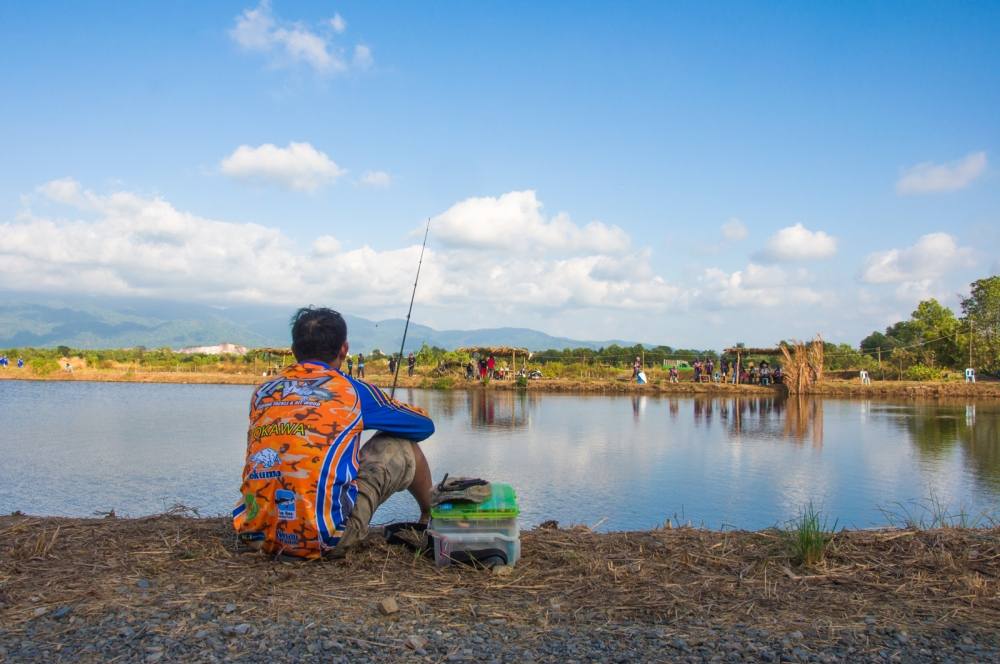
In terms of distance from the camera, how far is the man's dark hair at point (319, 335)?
12.4 ft

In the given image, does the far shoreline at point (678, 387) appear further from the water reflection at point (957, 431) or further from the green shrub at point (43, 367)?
the water reflection at point (957, 431)

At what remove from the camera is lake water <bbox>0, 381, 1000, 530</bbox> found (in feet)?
26.6

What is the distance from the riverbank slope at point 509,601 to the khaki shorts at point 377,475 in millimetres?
138

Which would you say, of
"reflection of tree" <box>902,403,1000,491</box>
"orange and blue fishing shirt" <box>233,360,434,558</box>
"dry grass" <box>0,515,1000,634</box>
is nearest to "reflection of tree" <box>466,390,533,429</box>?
"reflection of tree" <box>902,403,1000,491</box>

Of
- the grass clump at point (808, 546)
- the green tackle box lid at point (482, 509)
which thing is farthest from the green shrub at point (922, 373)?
the green tackle box lid at point (482, 509)

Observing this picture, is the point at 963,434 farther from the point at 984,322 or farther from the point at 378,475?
the point at 984,322

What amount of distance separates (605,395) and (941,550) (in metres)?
27.8

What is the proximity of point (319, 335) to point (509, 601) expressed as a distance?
4.96ft

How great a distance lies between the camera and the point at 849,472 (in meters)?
11.2

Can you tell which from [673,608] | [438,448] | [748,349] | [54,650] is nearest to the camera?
[54,650]

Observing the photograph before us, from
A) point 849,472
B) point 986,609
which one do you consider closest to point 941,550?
point 986,609

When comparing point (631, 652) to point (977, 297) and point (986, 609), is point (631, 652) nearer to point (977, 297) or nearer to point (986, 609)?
point (986, 609)

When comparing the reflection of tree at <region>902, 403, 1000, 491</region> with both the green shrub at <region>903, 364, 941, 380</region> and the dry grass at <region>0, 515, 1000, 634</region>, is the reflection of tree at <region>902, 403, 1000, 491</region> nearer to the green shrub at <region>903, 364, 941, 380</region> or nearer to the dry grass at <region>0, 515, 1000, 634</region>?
the dry grass at <region>0, 515, 1000, 634</region>

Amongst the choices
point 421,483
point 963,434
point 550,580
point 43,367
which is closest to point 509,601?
point 550,580
